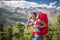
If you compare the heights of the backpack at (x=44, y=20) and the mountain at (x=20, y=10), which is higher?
the mountain at (x=20, y=10)

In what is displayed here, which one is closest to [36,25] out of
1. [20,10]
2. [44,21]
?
[44,21]

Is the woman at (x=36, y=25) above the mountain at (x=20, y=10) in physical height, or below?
below

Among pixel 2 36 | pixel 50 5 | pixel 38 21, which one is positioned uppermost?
pixel 50 5

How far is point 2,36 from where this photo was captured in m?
2.58

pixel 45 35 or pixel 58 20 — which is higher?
pixel 58 20

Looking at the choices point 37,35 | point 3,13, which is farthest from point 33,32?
point 3,13

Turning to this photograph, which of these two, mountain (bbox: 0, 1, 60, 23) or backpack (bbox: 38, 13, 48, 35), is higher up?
mountain (bbox: 0, 1, 60, 23)

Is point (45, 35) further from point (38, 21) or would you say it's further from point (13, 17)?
point (13, 17)

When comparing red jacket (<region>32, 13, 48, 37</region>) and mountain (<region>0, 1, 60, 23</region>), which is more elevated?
mountain (<region>0, 1, 60, 23</region>)

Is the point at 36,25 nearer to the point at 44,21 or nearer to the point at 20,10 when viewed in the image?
the point at 44,21

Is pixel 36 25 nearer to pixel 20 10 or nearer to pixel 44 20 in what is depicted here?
pixel 44 20

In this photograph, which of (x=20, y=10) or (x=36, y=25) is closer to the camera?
(x=36, y=25)

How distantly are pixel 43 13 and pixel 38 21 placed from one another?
0.11m

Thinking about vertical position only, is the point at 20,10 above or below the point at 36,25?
above
